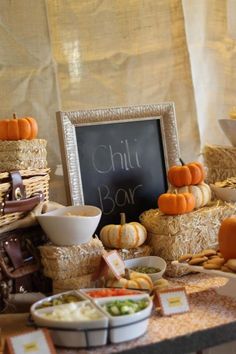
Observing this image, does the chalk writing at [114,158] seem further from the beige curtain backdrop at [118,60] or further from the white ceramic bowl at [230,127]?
the white ceramic bowl at [230,127]

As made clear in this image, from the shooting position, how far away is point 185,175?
5.46 feet

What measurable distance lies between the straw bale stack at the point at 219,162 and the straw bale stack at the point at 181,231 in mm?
222

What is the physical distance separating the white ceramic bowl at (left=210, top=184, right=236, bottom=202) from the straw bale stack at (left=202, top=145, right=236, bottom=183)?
119 mm

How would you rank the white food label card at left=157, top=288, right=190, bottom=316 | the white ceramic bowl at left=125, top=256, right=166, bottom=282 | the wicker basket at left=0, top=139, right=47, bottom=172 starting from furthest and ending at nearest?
the white ceramic bowl at left=125, top=256, right=166, bottom=282, the wicker basket at left=0, top=139, right=47, bottom=172, the white food label card at left=157, top=288, right=190, bottom=316

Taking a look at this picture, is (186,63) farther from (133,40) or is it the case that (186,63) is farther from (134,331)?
(134,331)

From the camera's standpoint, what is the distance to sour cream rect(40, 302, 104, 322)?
1.13 m

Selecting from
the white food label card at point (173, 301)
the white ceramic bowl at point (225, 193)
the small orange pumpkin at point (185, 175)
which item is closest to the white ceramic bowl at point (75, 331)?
the white food label card at point (173, 301)

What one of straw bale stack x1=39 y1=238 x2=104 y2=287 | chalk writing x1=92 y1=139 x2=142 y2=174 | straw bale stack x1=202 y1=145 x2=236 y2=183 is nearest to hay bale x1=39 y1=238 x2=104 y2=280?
straw bale stack x1=39 y1=238 x2=104 y2=287

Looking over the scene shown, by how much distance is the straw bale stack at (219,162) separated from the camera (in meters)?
1.84

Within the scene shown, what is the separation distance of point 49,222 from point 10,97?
0.50 meters

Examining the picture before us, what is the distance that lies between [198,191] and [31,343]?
0.77 m

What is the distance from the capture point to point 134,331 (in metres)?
1.15

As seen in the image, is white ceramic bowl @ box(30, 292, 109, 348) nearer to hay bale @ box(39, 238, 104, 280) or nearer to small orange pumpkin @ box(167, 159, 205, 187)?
hay bale @ box(39, 238, 104, 280)

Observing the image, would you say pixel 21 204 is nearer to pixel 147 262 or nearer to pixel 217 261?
pixel 147 262
